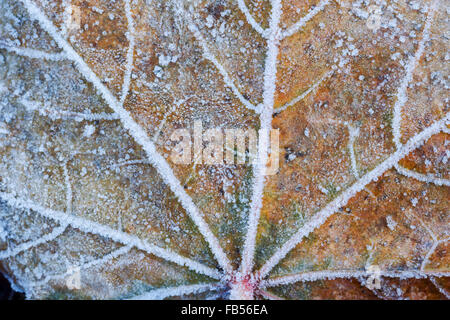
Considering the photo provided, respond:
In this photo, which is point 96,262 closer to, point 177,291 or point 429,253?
point 177,291

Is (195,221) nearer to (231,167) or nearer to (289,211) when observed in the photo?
(231,167)

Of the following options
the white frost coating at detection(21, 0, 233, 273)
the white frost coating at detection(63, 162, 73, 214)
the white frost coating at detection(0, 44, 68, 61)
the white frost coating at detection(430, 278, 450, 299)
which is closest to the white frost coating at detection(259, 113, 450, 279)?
the white frost coating at detection(21, 0, 233, 273)

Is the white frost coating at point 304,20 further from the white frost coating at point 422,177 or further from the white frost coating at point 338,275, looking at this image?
the white frost coating at point 338,275

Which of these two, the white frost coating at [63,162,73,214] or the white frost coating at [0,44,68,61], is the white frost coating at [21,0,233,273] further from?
the white frost coating at [63,162,73,214]

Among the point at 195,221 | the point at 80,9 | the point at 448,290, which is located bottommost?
the point at 448,290

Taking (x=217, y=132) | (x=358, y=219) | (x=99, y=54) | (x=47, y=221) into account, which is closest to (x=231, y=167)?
(x=217, y=132)

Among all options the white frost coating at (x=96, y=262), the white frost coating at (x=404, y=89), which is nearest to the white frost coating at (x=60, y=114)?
the white frost coating at (x=96, y=262)
